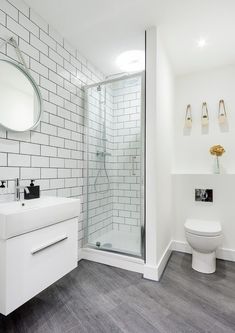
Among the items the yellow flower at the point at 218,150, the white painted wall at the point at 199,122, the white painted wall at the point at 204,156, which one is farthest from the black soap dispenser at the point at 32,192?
the yellow flower at the point at 218,150

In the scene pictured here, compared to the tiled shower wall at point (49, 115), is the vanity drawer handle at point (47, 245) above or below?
below

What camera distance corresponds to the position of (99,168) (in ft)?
8.70

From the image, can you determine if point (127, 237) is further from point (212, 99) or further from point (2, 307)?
point (212, 99)

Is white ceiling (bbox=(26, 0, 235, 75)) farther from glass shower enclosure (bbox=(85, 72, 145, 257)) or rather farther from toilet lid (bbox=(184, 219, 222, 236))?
toilet lid (bbox=(184, 219, 222, 236))

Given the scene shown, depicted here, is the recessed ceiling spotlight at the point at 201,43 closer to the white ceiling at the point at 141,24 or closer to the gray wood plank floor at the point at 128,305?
the white ceiling at the point at 141,24

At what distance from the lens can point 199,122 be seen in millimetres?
2854

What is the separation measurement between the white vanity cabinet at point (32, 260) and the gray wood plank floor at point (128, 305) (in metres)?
0.31

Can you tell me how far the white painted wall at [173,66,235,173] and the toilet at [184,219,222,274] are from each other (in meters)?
Result: 0.92

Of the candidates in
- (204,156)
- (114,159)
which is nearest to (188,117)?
(204,156)

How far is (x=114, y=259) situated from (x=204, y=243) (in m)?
0.98

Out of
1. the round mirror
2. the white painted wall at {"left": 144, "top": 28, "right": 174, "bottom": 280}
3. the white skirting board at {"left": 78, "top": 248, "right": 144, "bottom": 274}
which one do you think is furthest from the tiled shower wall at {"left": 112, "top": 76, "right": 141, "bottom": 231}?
the round mirror

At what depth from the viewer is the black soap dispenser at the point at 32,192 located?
65.4 inches

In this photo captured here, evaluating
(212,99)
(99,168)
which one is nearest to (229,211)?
(212,99)

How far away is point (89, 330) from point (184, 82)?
10.2 ft
